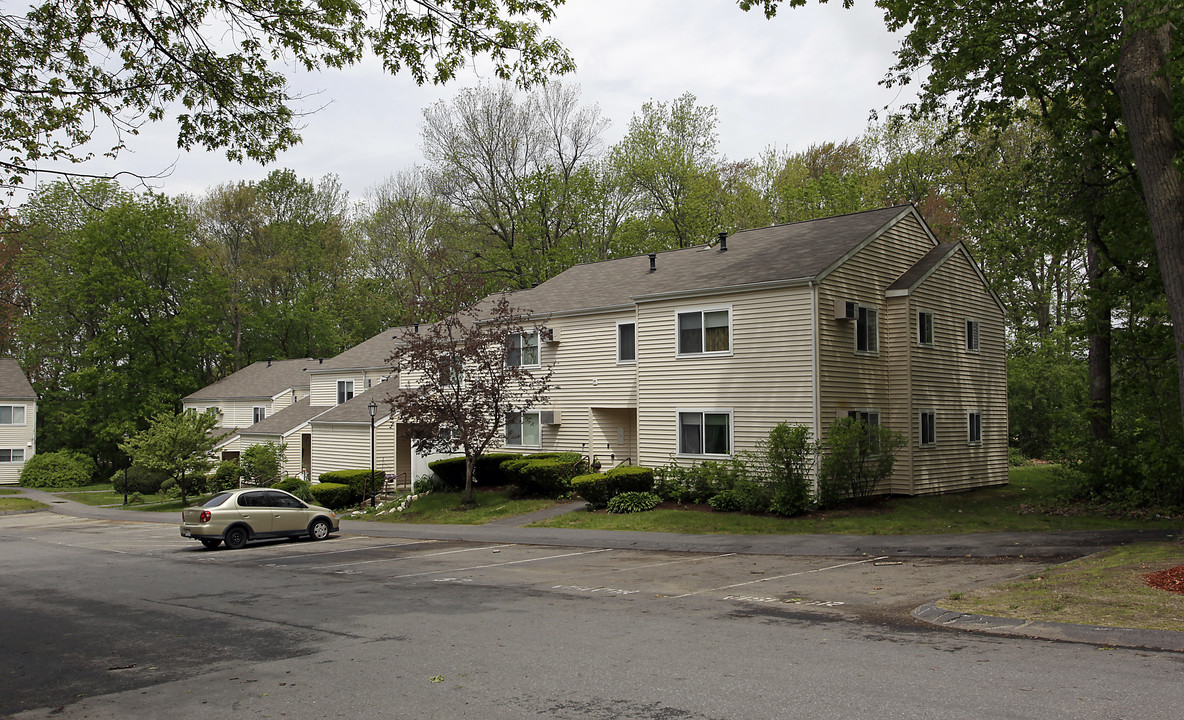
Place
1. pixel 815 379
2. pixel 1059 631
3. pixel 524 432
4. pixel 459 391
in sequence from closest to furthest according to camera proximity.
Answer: pixel 1059 631 < pixel 815 379 < pixel 459 391 < pixel 524 432

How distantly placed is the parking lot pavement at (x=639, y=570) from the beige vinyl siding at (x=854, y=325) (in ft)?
24.8

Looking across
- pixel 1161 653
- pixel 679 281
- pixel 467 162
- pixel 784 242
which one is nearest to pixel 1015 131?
pixel 784 242

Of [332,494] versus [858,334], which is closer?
[858,334]

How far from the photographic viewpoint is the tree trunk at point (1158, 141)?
47.4 ft

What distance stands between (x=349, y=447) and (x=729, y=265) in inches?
777

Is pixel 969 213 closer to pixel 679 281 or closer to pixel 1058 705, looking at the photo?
pixel 679 281

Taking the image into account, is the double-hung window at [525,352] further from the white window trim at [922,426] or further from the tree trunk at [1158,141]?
the tree trunk at [1158,141]

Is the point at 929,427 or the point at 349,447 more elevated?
the point at 929,427

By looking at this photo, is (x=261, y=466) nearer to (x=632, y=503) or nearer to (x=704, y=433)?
(x=632, y=503)

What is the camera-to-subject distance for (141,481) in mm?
45594

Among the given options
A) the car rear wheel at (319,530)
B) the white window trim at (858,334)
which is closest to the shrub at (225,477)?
the car rear wheel at (319,530)

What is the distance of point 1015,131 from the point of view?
4088cm

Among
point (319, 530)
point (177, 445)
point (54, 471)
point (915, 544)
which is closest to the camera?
point (915, 544)

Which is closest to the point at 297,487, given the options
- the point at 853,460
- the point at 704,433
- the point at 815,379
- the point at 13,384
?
the point at 704,433
